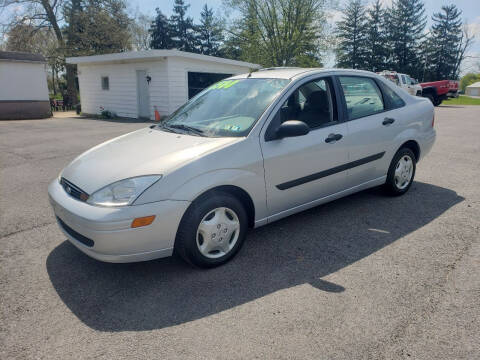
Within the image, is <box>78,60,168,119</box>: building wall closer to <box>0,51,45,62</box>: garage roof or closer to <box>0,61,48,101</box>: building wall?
<box>0,61,48,101</box>: building wall

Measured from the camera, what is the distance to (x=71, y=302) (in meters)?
2.78

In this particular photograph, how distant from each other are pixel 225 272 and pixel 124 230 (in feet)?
3.12

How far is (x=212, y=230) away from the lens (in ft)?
10.3

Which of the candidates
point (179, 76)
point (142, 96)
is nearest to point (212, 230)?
point (179, 76)

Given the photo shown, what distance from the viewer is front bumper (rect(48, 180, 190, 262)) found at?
108 inches

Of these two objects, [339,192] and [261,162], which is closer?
[261,162]

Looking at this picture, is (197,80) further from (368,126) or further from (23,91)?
(368,126)

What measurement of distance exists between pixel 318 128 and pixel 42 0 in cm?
3100

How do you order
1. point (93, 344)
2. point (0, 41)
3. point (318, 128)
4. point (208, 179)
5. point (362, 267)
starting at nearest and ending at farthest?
point (93, 344) → point (208, 179) → point (362, 267) → point (318, 128) → point (0, 41)

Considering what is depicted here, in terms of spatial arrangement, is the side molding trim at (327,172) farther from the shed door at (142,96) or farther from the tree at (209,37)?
the tree at (209,37)

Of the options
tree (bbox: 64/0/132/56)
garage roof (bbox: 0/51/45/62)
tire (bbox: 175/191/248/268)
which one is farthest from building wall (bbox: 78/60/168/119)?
tire (bbox: 175/191/248/268)

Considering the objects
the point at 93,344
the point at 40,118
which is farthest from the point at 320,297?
the point at 40,118

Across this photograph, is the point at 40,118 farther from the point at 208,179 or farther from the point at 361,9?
the point at 361,9

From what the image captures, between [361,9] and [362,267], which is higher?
[361,9]
